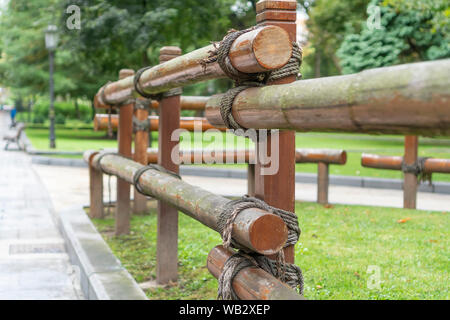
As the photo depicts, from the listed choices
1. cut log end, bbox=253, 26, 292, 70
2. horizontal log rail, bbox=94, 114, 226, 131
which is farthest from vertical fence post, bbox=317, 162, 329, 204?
→ cut log end, bbox=253, 26, 292, 70

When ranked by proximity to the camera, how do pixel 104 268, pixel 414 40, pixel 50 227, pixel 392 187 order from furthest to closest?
pixel 414 40, pixel 392 187, pixel 50 227, pixel 104 268

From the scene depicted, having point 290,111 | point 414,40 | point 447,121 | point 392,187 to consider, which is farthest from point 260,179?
point 414,40

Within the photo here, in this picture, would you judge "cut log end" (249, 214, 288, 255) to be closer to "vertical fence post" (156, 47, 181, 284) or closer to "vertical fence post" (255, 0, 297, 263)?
"vertical fence post" (255, 0, 297, 263)

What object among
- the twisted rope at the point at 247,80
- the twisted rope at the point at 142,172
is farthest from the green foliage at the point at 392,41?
the twisted rope at the point at 247,80

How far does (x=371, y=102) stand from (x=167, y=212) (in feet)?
9.37

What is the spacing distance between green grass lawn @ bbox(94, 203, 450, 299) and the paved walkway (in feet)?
1.65

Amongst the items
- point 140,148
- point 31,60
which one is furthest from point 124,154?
point 31,60

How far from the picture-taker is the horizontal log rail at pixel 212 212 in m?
2.09

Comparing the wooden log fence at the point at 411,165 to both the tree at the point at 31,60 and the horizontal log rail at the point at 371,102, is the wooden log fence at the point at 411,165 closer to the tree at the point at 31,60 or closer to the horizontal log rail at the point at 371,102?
the horizontal log rail at the point at 371,102

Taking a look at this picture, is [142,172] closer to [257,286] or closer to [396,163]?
[257,286]

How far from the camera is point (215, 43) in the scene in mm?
2557

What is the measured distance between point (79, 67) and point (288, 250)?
21.8 metres

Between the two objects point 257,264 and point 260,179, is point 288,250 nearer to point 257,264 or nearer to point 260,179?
point 257,264

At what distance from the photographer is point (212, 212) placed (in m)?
2.58
